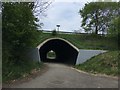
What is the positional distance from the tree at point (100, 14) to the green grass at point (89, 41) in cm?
435

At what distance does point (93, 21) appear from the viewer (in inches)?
1656

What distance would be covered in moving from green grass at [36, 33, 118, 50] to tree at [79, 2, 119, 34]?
435cm

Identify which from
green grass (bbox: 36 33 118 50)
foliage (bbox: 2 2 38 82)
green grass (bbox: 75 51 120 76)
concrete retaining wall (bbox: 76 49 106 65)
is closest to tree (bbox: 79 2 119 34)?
green grass (bbox: 36 33 118 50)

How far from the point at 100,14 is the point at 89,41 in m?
8.27

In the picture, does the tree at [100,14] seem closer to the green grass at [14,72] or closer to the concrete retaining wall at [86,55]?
the concrete retaining wall at [86,55]

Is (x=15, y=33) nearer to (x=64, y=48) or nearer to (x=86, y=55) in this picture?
(x=86, y=55)

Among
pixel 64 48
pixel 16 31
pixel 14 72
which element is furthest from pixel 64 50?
pixel 14 72

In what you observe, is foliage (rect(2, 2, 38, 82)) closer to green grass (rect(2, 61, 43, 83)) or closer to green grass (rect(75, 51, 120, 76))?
green grass (rect(2, 61, 43, 83))

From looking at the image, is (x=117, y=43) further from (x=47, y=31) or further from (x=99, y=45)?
(x=47, y=31)

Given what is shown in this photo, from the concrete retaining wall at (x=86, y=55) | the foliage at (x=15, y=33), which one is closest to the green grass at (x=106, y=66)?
the concrete retaining wall at (x=86, y=55)

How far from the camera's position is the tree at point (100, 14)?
136 feet

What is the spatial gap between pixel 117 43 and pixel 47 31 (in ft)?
27.8

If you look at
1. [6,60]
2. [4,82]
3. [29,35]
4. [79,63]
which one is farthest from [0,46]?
[79,63]

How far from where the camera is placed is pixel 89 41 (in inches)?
1378
